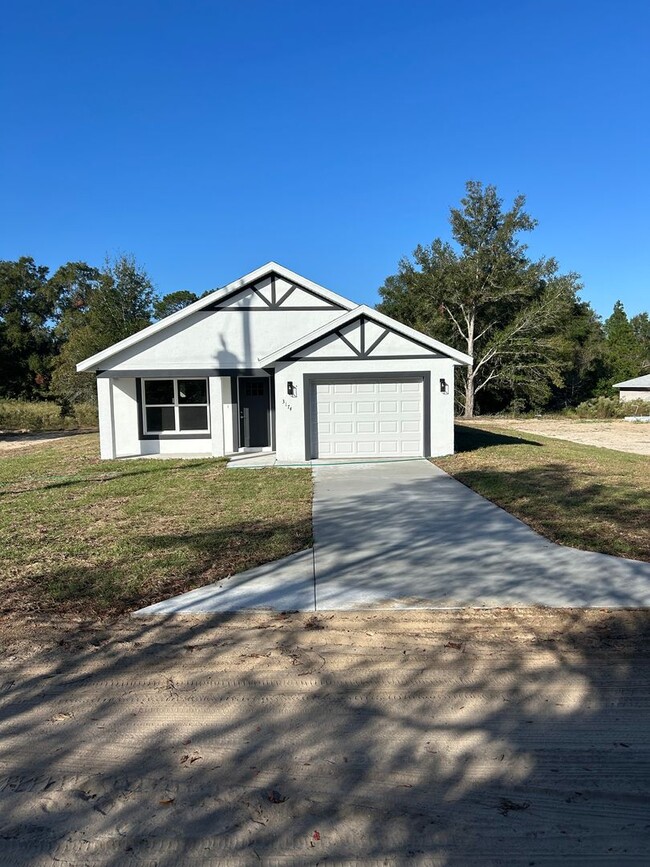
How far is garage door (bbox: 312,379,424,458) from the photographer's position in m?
15.5

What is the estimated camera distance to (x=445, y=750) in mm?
3166

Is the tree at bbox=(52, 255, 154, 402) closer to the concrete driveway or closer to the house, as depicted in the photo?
the house

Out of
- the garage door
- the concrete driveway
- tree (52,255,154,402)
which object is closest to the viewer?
the concrete driveway

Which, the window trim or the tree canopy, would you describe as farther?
the tree canopy

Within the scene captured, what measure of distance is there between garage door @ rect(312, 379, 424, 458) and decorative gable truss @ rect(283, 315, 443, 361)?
2.37 ft

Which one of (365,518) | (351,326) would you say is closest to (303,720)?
(365,518)

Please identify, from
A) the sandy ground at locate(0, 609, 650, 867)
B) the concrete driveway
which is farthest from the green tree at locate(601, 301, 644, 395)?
the sandy ground at locate(0, 609, 650, 867)

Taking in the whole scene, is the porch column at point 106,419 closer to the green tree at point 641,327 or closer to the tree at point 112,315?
the tree at point 112,315

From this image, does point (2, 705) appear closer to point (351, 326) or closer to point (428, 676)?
point (428, 676)

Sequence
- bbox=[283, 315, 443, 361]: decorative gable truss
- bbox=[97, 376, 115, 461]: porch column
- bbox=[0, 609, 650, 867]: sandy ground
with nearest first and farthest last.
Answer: bbox=[0, 609, 650, 867]: sandy ground → bbox=[283, 315, 443, 361]: decorative gable truss → bbox=[97, 376, 115, 461]: porch column

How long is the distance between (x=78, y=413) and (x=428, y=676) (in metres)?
35.3

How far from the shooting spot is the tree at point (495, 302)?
4253 centimetres

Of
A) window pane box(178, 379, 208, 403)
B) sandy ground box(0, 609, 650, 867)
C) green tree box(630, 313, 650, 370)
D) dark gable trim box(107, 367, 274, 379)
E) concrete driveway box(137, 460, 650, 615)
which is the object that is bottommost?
sandy ground box(0, 609, 650, 867)

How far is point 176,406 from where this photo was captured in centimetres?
1762
